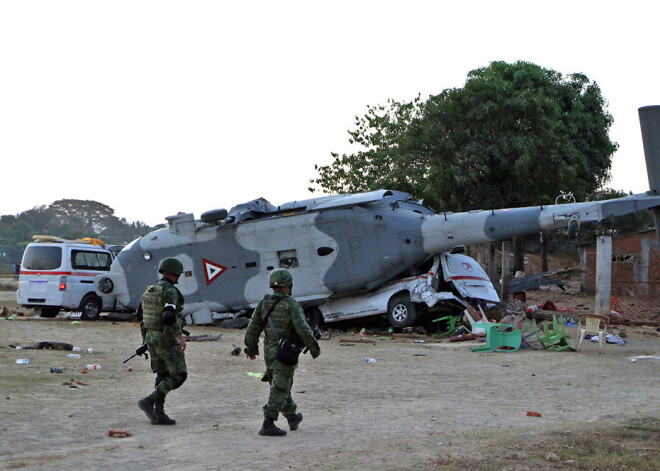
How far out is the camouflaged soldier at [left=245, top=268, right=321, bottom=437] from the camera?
23.8ft

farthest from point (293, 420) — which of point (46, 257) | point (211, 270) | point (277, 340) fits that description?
point (46, 257)

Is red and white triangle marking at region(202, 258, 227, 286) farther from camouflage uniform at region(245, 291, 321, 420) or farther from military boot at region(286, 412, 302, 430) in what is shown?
military boot at region(286, 412, 302, 430)

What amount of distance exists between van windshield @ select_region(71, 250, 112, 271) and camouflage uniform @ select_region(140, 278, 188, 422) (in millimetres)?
14187

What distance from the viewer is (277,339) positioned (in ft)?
24.5

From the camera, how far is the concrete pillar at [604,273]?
20.6 m

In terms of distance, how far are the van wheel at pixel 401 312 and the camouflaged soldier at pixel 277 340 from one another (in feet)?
36.6

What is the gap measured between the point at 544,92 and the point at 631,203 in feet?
66.8

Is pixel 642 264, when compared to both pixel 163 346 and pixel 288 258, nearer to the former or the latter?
pixel 288 258

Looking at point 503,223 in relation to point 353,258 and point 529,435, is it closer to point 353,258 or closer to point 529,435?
point 353,258

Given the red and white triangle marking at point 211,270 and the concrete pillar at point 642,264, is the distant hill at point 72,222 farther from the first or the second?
the red and white triangle marking at point 211,270

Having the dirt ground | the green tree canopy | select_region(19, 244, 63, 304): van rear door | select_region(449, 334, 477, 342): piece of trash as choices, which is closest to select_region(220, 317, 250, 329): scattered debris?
the dirt ground

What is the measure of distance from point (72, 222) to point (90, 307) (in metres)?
77.0

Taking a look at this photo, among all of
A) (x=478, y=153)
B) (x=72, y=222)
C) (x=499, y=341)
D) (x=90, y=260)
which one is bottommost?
(x=499, y=341)

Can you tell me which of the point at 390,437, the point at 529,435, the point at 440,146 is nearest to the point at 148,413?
the point at 390,437
